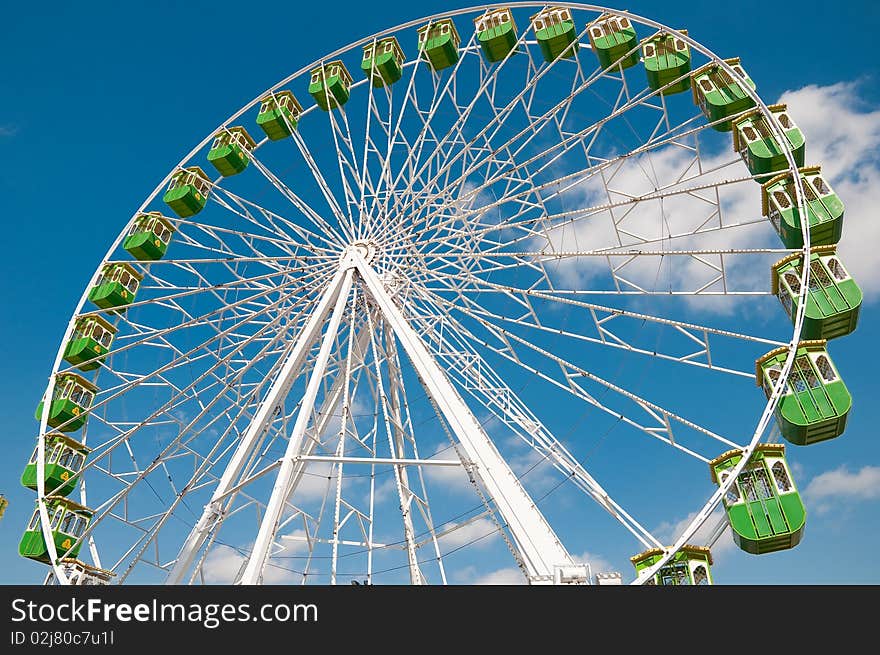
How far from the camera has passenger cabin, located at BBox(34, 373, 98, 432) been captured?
16.5m

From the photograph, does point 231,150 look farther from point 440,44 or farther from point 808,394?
point 808,394

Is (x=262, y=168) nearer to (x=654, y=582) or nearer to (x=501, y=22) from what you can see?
(x=501, y=22)

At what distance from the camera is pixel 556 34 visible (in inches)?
629

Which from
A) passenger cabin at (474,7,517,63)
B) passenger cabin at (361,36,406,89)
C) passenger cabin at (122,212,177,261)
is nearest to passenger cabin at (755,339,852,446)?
passenger cabin at (474,7,517,63)

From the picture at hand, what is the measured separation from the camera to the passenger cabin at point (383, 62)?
18000mm

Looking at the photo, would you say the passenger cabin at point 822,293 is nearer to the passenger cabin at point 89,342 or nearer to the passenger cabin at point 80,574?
the passenger cabin at point 80,574

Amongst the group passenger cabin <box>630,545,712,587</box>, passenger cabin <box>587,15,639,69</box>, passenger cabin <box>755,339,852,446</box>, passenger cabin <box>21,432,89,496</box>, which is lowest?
passenger cabin <box>630,545,712,587</box>

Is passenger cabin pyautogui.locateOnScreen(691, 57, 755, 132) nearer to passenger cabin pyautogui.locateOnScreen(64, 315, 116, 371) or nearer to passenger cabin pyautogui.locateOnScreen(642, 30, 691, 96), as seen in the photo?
passenger cabin pyautogui.locateOnScreen(642, 30, 691, 96)

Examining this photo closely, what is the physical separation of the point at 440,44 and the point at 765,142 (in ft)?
27.1

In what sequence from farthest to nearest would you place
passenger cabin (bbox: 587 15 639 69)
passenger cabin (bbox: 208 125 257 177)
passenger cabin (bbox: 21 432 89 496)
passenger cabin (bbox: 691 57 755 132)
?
passenger cabin (bbox: 208 125 257 177) → passenger cabin (bbox: 21 432 89 496) → passenger cabin (bbox: 587 15 639 69) → passenger cabin (bbox: 691 57 755 132)

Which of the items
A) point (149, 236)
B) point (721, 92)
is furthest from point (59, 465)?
point (721, 92)

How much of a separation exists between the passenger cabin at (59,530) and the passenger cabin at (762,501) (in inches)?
524

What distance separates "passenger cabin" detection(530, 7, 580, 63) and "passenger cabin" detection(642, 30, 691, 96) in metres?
1.70

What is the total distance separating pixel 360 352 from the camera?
1647 centimetres
